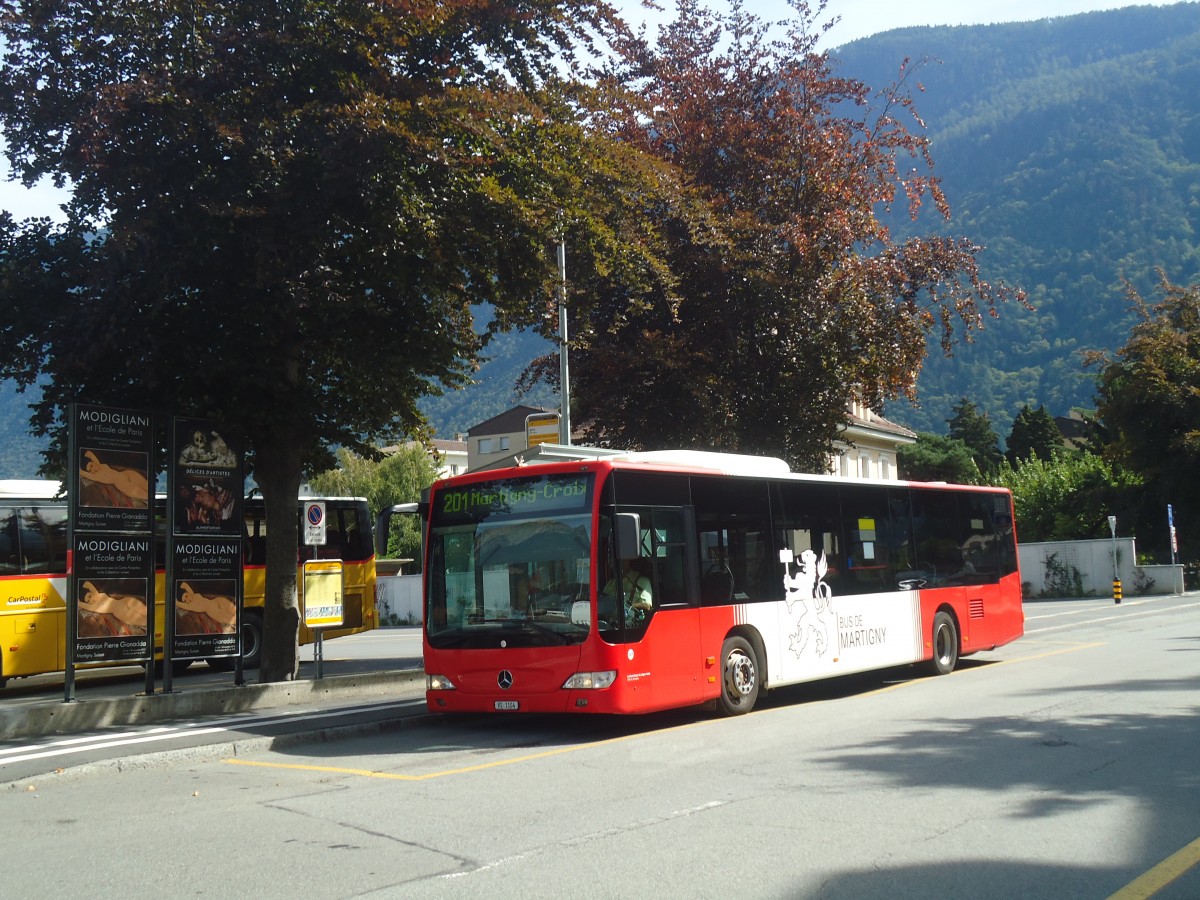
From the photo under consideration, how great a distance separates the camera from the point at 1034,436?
96.9 metres

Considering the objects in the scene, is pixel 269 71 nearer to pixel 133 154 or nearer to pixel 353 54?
pixel 353 54

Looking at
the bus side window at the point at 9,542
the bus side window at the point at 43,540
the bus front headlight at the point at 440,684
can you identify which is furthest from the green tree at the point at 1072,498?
the bus front headlight at the point at 440,684

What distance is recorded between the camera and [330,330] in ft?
51.2

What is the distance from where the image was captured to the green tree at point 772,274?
21.7 meters

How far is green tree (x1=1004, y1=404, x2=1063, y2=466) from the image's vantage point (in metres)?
96.1

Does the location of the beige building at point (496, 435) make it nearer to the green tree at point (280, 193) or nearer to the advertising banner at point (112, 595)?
the green tree at point (280, 193)

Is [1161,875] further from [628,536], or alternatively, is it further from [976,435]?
[976,435]

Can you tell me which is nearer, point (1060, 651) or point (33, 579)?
point (33, 579)

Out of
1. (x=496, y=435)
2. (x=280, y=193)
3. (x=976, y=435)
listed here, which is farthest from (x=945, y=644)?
(x=976, y=435)

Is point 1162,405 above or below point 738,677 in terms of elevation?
above

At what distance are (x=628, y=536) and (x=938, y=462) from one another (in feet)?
297

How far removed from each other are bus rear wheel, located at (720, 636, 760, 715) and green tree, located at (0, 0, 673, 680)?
595 centimetres

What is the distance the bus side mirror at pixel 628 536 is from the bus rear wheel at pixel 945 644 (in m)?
7.80

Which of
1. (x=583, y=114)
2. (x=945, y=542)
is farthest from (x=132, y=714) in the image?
(x=945, y=542)
